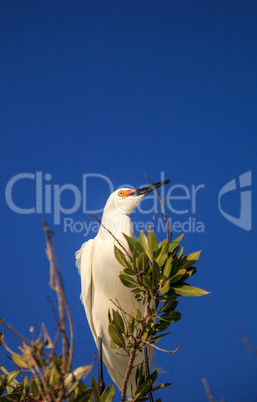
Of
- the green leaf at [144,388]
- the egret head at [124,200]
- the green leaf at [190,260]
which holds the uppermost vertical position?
the egret head at [124,200]

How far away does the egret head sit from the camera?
7.67ft

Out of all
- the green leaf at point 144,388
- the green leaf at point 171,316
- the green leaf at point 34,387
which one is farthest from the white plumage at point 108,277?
the green leaf at point 34,387

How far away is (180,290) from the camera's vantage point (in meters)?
1.22

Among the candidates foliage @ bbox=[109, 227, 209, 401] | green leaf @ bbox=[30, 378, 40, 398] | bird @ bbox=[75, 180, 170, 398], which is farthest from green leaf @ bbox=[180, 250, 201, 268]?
bird @ bbox=[75, 180, 170, 398]

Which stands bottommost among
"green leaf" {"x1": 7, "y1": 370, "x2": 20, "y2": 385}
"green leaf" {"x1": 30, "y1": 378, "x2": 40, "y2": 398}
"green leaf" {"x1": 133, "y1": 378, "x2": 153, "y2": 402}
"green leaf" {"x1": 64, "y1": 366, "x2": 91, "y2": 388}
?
"green leaf" {"x1": 133, "y1": 378, "x2": 153, "y2": 402}

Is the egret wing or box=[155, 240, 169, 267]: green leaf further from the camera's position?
the egret wing

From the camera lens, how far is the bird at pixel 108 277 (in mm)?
2168

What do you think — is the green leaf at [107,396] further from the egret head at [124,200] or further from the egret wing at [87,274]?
the egret head at [124,200]

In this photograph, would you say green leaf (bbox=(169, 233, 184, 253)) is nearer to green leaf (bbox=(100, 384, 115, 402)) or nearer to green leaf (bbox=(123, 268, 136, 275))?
green leaf (bbox=(123, 268, 136, 275))

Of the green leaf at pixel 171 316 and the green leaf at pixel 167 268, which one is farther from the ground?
the green leaf at pixel 167 268

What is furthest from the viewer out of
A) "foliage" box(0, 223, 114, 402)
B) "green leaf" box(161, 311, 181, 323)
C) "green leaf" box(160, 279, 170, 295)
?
"green leaf" box(161, 311, 181, 323)

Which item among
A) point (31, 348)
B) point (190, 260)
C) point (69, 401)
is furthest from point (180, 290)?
point (31, 348)

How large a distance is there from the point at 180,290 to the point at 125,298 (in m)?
1.02

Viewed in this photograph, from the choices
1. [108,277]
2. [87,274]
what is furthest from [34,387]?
[87,274]
